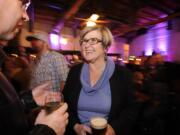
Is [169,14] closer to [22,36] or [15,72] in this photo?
[22,36]

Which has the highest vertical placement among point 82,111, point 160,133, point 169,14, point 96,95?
point 169,14

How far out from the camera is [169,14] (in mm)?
9273

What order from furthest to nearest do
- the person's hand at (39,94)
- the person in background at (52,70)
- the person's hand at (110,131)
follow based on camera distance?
the person in background at (52,70) → the person's hand at (110,131) → the person's hand at (39,94)

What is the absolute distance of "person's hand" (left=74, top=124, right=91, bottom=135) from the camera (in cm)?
214

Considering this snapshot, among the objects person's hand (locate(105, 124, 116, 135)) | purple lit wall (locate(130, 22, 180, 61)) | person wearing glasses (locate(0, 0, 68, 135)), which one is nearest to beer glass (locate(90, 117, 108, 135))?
person's hand (locate(105, 124, 116, 135))

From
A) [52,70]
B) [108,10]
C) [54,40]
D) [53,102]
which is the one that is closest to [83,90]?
[53,102]

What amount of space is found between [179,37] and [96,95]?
8.58 metres

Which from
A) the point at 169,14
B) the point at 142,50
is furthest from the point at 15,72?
the point at 142,50

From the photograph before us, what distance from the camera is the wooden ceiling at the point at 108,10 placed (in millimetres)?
7289

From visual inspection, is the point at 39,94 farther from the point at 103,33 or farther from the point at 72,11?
the point at 72,11

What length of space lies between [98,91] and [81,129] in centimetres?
39

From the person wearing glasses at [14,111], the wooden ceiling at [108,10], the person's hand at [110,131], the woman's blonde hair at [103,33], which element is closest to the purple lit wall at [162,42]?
the wooden ceiling at [108,10]

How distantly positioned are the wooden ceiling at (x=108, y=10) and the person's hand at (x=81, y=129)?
4.59 meters

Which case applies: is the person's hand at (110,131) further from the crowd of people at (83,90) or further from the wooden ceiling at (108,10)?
the wooden ceiling at (108,10)
